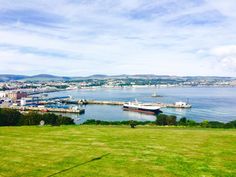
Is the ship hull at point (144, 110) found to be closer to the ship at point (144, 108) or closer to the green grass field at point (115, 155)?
the ship at point (144, 108)

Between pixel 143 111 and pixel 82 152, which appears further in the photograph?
pixel 143 111

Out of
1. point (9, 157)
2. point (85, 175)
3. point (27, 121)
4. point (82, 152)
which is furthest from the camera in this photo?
point (27, 121)

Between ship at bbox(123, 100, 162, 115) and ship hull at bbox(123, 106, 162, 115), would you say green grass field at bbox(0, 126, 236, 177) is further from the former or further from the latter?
ship at bbox(123, 100, 162, 115)

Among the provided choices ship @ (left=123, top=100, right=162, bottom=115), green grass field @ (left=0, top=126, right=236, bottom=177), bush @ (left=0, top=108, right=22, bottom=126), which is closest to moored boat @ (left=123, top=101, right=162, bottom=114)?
ship @ (left=123, top=100, right=162, bottom=115)

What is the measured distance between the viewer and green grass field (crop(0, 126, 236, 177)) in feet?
35.7

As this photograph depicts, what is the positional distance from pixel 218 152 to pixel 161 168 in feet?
13.7

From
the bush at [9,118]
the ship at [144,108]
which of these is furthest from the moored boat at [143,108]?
the bush at [9,118]

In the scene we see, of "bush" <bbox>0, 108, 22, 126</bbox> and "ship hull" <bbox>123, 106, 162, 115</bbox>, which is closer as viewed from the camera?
"bush" <bbox>0, 108, 22, 126</bbox>

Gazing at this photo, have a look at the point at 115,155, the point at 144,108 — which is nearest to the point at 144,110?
the point at 144,108

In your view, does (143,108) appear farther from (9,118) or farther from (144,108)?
(9,118)

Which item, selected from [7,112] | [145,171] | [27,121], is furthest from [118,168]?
[7,112]

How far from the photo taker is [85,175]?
1032 centimetres

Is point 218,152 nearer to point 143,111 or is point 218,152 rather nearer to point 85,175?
point 85,175

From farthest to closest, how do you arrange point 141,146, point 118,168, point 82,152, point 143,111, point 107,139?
point 143,111 < point 107,139 < point 141,146 < point 82,152 < point 118,168
